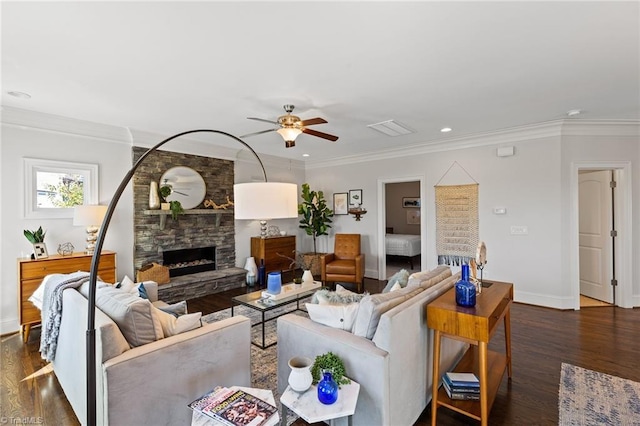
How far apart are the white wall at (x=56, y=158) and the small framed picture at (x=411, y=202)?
642 centimetres

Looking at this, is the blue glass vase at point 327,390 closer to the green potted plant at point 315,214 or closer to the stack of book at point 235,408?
the stack of book at point 235,408

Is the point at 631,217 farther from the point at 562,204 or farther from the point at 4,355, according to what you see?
the point at 4,355

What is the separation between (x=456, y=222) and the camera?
16.4 ft

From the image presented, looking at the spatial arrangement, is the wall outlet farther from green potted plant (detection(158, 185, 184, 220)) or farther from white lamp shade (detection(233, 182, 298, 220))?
green potted plant (detection(158, 185, 184, 220))

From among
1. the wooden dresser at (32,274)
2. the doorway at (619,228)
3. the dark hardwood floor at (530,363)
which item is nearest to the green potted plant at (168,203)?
the wooden dresser at (32,274)

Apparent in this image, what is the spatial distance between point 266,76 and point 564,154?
13.7 feet

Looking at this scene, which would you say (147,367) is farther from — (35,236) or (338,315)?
(35,236)

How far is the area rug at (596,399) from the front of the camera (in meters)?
2.00

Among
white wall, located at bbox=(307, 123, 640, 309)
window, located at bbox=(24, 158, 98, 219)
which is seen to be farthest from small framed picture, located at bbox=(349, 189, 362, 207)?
window, located at bbox=(24, 158, 98, 219)

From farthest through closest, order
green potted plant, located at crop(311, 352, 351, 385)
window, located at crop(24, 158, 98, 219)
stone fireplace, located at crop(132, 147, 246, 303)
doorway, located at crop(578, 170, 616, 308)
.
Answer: stone fireplace, located at crop(132, 147, 246, 303) → doorway, located at crop(578, 170, 616, 308) → window, located at crop(24, 158, 98, 219) → green potted plant, located at crop(311, 352, 351, 385)

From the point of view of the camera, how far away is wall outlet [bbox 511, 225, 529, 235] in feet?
14.4

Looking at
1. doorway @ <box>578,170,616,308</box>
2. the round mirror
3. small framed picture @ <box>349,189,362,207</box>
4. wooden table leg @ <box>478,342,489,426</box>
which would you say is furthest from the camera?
small framed picture @ <box>349,189,362,207</box>

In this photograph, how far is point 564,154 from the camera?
4109 mm
